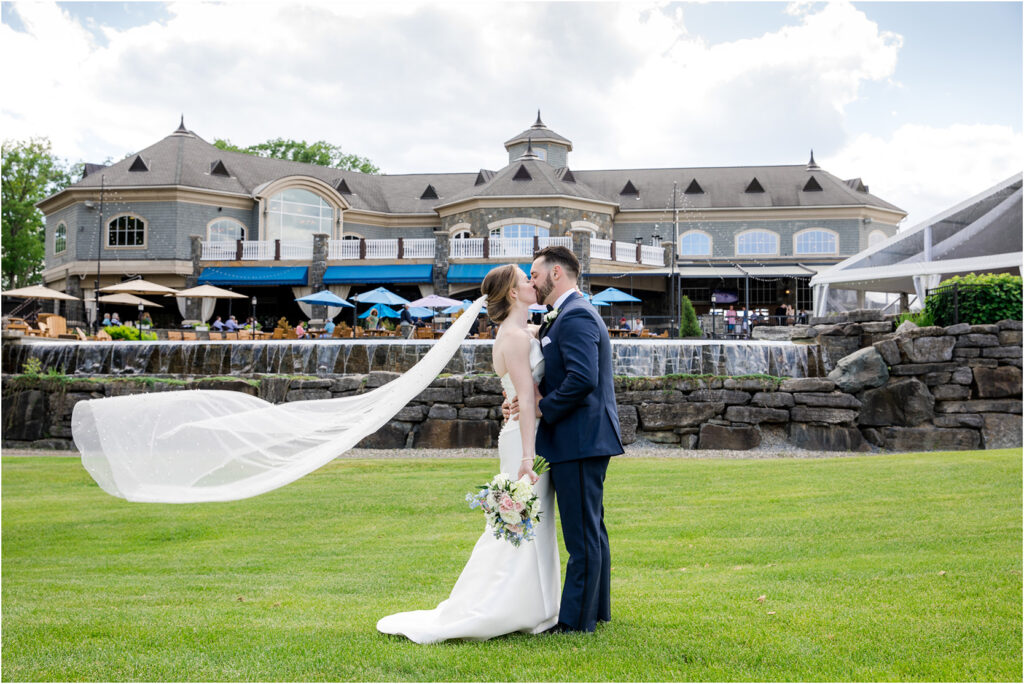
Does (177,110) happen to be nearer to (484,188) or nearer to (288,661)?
(484,188)

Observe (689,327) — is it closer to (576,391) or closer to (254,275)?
(254,275)

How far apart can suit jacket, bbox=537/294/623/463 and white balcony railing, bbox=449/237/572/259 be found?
2999 centimetres

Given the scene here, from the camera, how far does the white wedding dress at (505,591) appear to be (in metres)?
4.53

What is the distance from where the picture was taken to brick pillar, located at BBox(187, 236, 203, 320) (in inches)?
1363

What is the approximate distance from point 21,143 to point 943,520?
179 ft

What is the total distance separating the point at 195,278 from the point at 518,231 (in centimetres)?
1388

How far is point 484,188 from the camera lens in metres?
37.6

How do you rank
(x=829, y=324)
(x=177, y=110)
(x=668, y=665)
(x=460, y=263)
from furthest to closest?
(x=177, y=110) → (x=460, y=263) → (x=829, y=324) → (x=668, y=665)

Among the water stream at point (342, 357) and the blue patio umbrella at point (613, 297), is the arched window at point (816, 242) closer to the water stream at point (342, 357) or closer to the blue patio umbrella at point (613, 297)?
the blue patio umbrella at point (613, 297)

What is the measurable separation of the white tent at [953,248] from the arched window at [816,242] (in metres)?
15.4

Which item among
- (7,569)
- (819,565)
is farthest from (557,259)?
(7,569)

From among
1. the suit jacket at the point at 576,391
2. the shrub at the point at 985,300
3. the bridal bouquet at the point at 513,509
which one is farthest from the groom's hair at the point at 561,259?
the shrub at the point at 985,300

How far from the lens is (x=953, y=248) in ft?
72.5

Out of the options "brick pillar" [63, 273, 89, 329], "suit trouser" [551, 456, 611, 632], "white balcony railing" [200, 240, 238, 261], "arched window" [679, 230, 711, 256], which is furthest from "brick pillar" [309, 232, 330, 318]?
"suit trouser" [551, 456, 611, 632]
